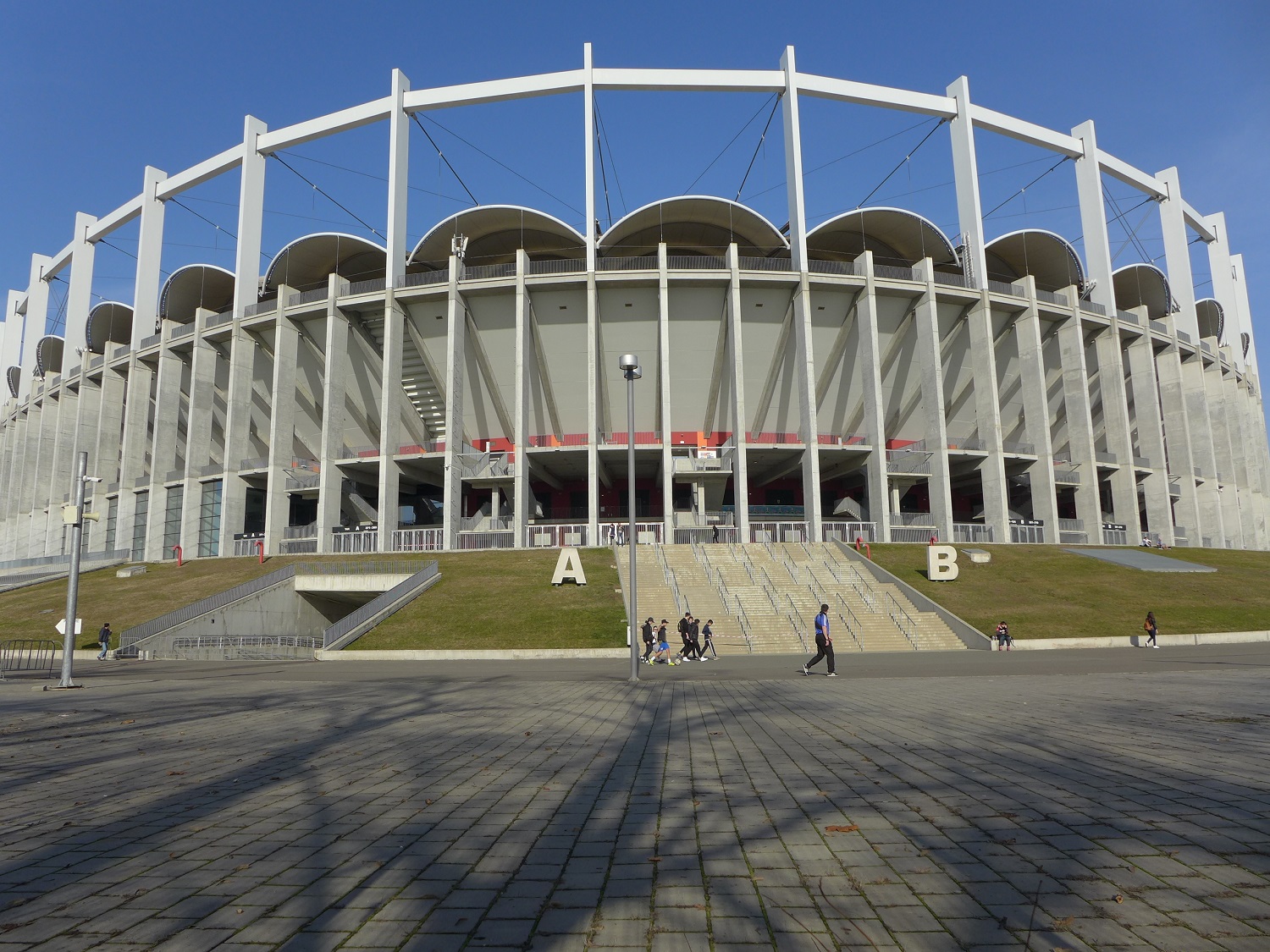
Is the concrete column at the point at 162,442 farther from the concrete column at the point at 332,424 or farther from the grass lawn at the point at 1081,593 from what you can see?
the grass lawn at the point at 1081,593

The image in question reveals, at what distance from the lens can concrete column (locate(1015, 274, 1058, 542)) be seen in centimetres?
4025

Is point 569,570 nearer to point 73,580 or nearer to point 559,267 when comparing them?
point 73,580

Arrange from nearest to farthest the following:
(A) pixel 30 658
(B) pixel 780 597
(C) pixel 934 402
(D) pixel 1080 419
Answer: (A) pixel 30 658 < (B) pixel 780 597 < (C) pixel 934 402 < (D) pixel 1080 419

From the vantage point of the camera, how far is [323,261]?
146 ft

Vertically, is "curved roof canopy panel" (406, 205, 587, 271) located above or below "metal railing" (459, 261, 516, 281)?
above

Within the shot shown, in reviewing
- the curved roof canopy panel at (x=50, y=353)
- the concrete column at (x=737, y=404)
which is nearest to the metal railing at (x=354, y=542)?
the concrete column at (x=737, y=404)

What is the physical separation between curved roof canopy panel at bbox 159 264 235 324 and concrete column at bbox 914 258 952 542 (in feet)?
139

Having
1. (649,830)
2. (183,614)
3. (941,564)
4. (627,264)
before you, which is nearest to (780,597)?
(941,564)

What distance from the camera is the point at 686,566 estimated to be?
31.1 metres

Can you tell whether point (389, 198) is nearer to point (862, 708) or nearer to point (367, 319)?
point (367, 319)

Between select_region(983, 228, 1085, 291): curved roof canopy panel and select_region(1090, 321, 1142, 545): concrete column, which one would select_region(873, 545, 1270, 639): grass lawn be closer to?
select_region(1090, 321, 1142, 545): concrete column

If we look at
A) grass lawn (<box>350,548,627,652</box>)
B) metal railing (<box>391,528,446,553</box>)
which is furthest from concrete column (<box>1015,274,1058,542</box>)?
metal railing (<box>391,528,446,553</box>)

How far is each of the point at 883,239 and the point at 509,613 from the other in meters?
33.1

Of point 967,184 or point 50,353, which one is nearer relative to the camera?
point 967,184
